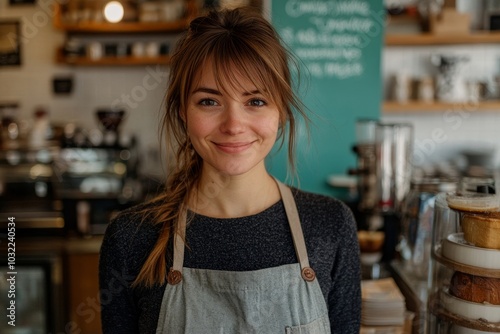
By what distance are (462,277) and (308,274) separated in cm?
34

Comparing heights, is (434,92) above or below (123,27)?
below

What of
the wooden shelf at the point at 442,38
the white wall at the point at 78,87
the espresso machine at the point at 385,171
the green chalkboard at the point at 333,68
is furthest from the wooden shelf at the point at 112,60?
the espresso machine at the point at 385,171

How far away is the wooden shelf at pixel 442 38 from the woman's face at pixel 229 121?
320 cm

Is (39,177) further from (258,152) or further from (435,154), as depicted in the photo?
(435,154)

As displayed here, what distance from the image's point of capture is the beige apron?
4.00ft

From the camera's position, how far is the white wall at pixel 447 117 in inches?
172

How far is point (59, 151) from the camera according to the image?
3.54 meters

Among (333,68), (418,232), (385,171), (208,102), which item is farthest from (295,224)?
(333,68)

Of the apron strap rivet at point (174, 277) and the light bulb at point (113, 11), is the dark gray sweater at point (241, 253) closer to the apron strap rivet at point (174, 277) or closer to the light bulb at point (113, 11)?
the apron strap rivet at point (174, 277)

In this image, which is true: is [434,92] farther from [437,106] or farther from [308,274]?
[308,274]

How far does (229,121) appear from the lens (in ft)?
3.92

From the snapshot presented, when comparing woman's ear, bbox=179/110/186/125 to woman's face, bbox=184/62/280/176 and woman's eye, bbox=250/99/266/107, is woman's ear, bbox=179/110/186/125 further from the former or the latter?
woman's eye, bbox=250/99/266/107

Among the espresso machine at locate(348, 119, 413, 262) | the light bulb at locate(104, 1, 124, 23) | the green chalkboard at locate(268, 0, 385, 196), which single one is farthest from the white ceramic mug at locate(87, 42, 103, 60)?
the espresso machine at locate(348, 119, 413, 262)

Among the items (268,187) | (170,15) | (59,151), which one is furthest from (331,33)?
(268,187)
